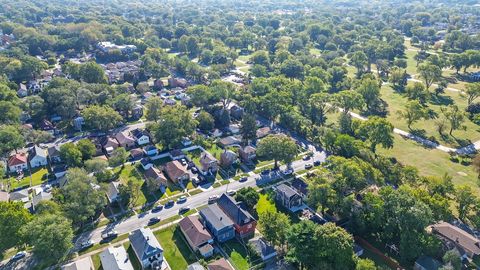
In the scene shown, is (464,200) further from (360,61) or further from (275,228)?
(360,61)

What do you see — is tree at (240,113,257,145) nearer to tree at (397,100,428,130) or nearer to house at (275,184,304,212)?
house at (275,184,304,212)

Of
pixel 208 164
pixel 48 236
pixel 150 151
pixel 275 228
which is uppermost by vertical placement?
pixel 48 236

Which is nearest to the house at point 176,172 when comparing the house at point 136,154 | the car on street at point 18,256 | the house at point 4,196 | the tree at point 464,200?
the house at point 136,154

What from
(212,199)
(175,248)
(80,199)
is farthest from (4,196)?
(212,199)

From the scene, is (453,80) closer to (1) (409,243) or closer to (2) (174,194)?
(1) (409,243)

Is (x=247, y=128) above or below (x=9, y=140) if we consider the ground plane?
below
